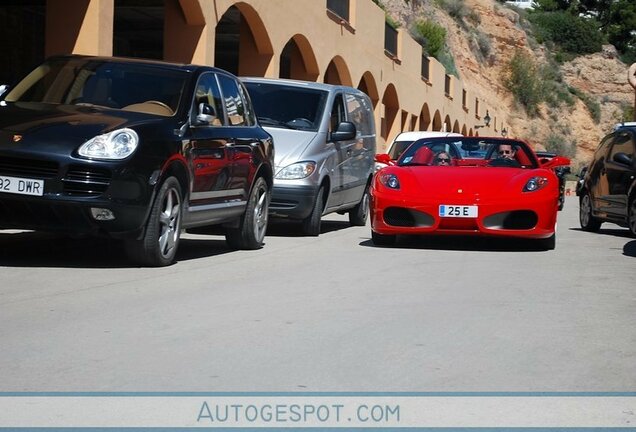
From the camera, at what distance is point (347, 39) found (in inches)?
1271

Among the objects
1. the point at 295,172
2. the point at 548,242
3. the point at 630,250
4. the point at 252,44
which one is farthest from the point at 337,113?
the point at 252,44

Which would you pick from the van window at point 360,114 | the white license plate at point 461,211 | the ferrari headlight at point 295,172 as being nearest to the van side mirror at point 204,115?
the white license plate at point 461,211

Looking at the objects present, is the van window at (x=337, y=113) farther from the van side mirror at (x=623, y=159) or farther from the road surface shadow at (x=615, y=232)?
the road surface shadow at (x=615, y=232)

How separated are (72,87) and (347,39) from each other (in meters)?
22.2

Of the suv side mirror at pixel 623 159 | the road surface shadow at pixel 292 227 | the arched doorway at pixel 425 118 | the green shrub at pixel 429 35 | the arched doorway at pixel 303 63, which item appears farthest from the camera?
the green shrub at pixel 429 35

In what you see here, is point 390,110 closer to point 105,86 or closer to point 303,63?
point 303,63

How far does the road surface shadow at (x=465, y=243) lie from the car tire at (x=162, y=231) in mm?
3675

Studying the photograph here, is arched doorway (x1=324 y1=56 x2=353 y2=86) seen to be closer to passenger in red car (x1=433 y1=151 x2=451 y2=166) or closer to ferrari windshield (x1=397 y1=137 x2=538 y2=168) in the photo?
ferrari windshield (x1=397 y1=137 x2=538 y2=168)

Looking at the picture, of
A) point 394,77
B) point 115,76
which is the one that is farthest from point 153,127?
point 394,77

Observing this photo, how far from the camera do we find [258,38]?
79.5 ft

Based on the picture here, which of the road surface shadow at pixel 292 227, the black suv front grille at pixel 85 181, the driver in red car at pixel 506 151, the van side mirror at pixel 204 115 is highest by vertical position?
the van side mirror at pixel 204 115

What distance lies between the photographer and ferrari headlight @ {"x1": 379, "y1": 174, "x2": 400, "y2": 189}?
13125 mm

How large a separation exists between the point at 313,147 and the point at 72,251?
4278 mm

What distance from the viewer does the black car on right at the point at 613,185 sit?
16.6 metres
